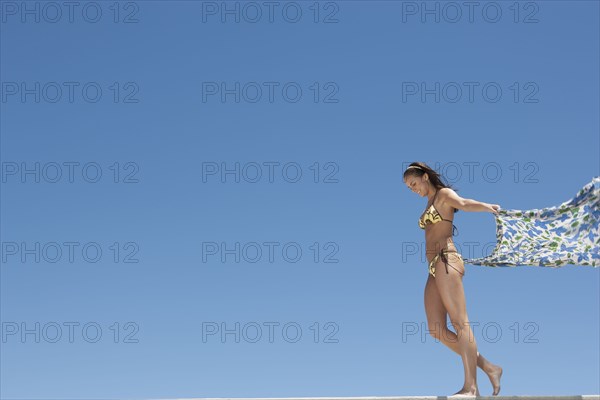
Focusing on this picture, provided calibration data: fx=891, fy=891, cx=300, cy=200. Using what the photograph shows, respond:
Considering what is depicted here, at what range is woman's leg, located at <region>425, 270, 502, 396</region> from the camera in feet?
31.1

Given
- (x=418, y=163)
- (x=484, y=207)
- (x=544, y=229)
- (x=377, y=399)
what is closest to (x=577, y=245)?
(x=544, y=229)

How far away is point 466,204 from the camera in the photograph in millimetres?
9484

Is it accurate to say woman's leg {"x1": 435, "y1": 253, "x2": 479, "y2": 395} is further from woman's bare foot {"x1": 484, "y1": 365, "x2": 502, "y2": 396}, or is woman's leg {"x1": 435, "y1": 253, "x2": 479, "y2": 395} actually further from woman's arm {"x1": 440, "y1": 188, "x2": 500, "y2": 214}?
woman's arm {"x1": 440, "y1": 188, "x2": 500, "y2": 214}

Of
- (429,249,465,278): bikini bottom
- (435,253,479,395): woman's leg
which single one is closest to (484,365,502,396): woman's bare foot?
(435,253,479,395): woman's leg

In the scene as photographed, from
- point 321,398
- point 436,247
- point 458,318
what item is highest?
point 436,247

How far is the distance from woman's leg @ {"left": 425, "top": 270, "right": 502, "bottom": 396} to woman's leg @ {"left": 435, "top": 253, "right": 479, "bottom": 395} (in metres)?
0.11

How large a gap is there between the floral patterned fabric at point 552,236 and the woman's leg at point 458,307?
2.21 feet

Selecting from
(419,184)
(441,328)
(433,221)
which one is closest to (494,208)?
(433,221)

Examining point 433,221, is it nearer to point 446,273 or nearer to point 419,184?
point 419,184

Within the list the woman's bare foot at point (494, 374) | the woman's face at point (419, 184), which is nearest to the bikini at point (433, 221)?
the woman's face at point (419, 184)

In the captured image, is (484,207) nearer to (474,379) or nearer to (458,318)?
(458,318)

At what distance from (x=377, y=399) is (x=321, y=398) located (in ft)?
1.62

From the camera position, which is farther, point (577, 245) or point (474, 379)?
point (577, 245)

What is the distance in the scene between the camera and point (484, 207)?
9.52 meters
